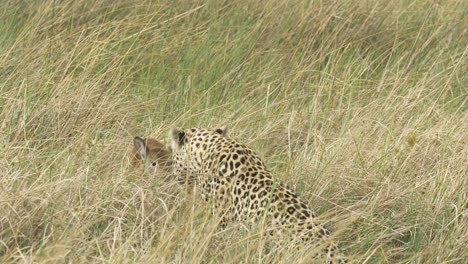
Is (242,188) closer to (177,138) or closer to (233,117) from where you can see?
(177,138)

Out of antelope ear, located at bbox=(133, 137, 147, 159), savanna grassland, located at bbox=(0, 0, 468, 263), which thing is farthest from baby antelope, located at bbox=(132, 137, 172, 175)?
savanna grassland, located at bbox=(0, 0, 468, 263)

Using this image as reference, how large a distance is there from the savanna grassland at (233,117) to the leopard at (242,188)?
9 cm

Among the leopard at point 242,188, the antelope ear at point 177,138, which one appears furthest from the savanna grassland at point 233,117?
the antelope ear at point 177,138

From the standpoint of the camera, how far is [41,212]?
427cm

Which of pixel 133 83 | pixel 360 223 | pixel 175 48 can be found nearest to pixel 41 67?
pixel 133 83

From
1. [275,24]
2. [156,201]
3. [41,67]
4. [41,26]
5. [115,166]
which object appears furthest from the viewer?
[275,24]

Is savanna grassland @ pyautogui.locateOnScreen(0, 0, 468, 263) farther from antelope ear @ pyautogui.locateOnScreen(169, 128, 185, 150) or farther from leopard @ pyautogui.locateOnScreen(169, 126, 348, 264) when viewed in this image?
antelope ear @ pyautogui.locateOnScreen(169, 128, 185, 150)

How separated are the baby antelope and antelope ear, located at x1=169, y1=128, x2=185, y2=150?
6 centimetres

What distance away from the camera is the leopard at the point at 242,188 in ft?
13.7

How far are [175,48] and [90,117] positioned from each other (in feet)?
3.81

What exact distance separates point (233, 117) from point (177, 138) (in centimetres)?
78

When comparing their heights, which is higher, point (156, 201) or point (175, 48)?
point (156, 201)

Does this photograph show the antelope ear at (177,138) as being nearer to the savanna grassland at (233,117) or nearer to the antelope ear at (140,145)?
the antelope ear at (140,145)

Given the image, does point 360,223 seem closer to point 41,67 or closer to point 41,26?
point 41,67
